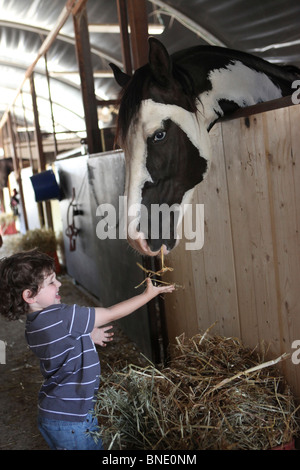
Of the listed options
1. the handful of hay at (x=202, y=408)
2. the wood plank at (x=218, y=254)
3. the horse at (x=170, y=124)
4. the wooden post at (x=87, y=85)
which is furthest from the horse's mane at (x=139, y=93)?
the wooden post at (x=87, y=85)

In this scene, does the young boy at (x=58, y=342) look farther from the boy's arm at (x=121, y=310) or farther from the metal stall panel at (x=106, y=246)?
the metal stall panel at (x=106, y=246)

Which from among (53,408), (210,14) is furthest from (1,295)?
(210,14)

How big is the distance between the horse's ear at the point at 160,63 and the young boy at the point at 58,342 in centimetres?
78

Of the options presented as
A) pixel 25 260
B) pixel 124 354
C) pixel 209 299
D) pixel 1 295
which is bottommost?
pixel 124 354

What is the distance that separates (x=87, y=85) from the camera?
417cm

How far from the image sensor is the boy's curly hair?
170 cm

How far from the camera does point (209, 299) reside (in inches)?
92.2

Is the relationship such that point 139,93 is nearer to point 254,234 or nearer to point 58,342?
point 254,234

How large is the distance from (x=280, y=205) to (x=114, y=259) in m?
2.07

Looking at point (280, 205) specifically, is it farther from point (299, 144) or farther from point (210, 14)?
point (210, 14)

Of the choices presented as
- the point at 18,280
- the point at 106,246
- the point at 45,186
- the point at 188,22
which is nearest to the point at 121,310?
the point at 18,280

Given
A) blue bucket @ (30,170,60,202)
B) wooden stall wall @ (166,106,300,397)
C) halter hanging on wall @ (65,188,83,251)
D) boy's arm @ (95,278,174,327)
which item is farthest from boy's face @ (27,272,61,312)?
blue bucket @ (30,170,60,202)

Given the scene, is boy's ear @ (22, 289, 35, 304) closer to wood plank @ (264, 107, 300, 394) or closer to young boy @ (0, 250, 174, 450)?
young boy @ (0, 250, 174, 450)

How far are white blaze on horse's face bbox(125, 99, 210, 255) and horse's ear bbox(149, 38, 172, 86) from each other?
0.30 ft
